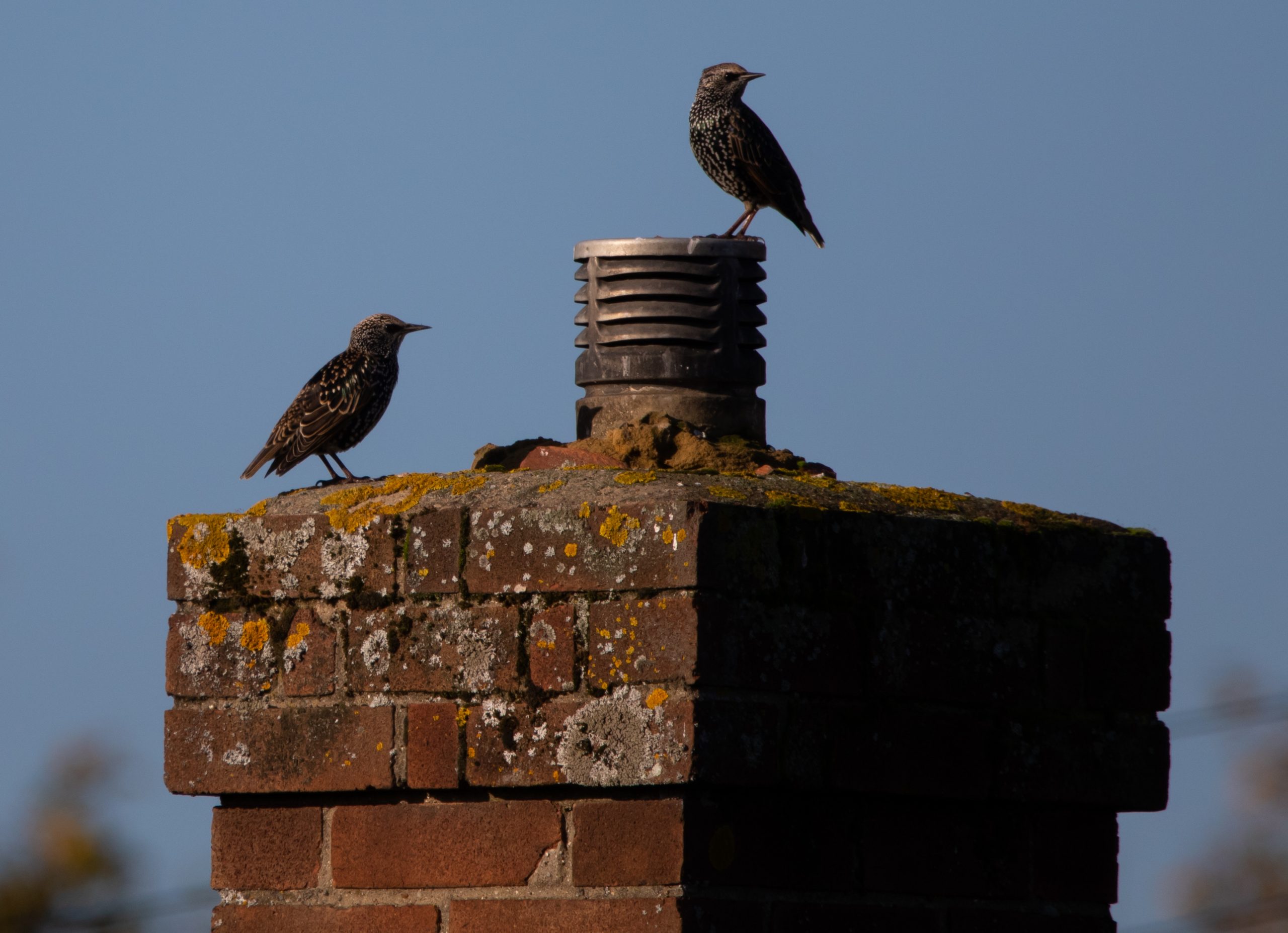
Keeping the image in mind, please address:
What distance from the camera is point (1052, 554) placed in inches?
106

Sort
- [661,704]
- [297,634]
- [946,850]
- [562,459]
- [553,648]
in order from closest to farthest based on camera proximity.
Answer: [661,704] → [553,648] → [946,850] → [297,634] → [562,459]

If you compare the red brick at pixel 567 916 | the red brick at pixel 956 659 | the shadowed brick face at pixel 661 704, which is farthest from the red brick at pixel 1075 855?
the red brick at pixel 567 916

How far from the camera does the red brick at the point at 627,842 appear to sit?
2.29 meters

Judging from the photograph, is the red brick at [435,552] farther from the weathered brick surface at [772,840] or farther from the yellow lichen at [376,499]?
the weathered brick surface at [772,840]

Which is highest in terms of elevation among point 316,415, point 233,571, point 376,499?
point 316,415

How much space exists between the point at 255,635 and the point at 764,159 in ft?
12.3

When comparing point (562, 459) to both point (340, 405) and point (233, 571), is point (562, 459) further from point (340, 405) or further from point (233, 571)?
point (340, 405)

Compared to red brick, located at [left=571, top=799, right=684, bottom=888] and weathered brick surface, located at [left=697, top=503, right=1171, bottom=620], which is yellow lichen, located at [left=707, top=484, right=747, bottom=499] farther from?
red brick, located at [left=571, top=799, right=684, bottom=888]

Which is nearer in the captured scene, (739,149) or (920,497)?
(920,497)

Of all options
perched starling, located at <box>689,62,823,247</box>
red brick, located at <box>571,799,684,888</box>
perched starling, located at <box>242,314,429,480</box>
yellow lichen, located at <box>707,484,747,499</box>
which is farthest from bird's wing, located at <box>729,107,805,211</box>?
red brick, located at <box>571,799,684,888</box>

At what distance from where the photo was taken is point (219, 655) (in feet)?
8.90

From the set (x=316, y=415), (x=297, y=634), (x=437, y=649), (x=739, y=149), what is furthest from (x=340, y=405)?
(x=437, y=649)

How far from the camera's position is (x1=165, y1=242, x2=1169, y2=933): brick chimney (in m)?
2.35

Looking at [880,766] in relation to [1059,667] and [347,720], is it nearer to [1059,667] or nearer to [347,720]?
[1059,667]
